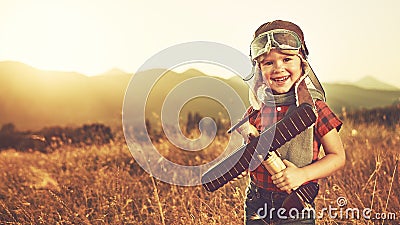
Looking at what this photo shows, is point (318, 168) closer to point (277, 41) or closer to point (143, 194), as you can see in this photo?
point (277, 41)

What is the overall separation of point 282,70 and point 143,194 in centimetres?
240

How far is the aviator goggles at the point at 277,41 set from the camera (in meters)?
→ 2.98

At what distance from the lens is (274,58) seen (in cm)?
303

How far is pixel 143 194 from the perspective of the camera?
495 centimetres

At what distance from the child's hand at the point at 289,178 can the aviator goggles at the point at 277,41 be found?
64 centimetres

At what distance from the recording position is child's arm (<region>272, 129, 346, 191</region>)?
2869mm

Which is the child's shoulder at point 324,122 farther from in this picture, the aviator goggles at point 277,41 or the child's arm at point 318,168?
the aviator goggles at point 277,41

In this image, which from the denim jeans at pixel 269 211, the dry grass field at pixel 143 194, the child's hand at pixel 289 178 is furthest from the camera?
the dry grass field at pixel 143 194

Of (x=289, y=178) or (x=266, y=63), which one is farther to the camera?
(x=266, y=63)

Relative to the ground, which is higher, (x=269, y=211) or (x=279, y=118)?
(x=279, y=118)

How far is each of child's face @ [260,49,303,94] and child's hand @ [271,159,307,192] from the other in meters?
0.44

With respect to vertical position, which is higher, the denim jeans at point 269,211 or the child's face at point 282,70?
the child's face at point 282,70

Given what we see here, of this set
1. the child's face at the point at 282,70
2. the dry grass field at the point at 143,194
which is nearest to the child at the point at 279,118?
the child's face at the point at 282,70

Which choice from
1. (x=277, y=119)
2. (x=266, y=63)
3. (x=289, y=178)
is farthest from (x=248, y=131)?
(x=266, y=63)
